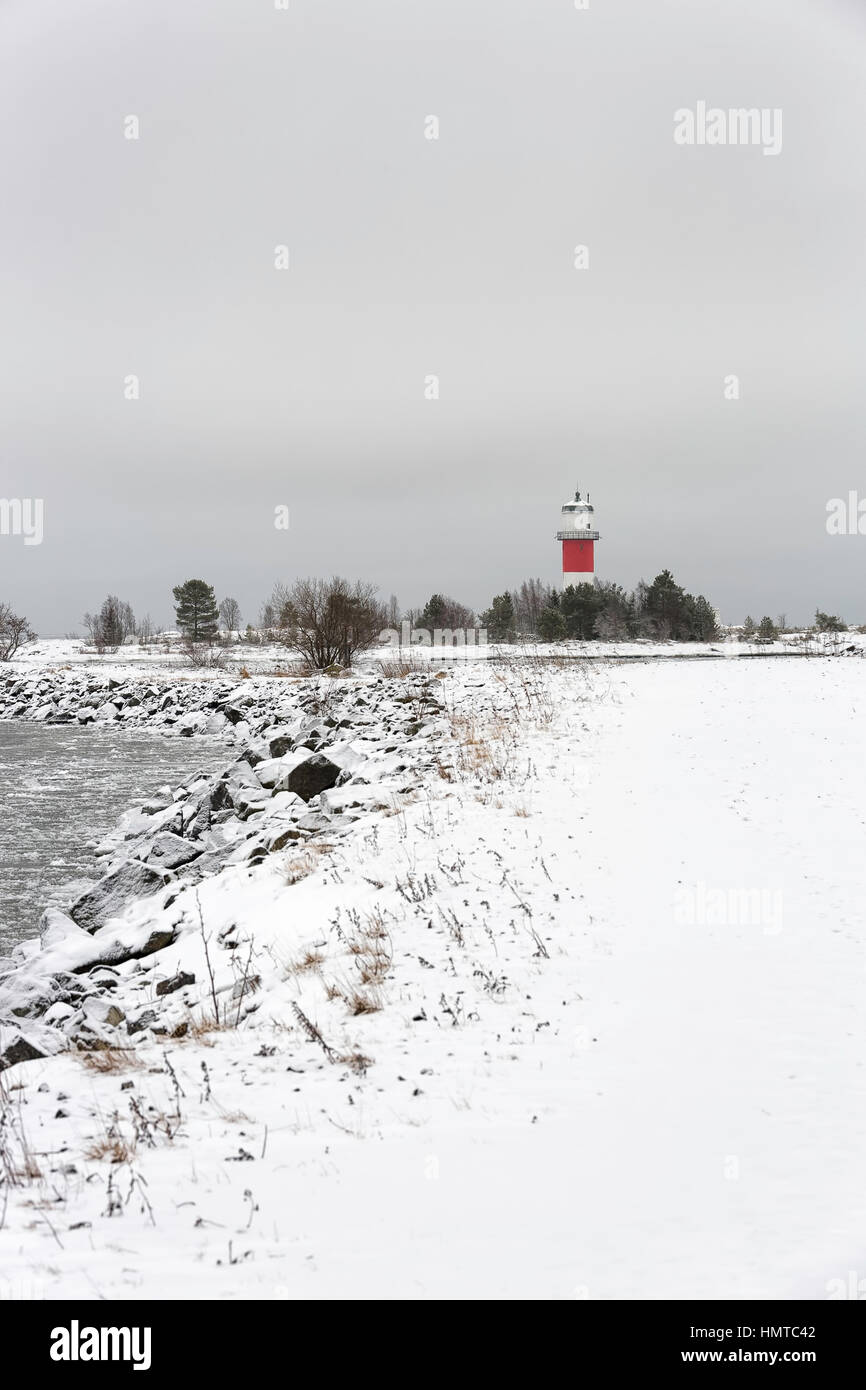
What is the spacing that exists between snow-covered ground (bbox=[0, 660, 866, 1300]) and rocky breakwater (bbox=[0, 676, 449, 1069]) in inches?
10.0

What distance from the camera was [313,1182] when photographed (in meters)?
3.34

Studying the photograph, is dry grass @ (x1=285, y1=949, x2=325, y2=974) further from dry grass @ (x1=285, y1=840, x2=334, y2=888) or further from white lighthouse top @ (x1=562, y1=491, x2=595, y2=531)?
white lighthouse top @ (x1=562, y1=491, x2=595, y2=531)

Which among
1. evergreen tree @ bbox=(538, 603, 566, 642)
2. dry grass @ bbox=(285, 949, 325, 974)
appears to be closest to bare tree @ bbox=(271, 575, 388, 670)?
evergreen tree @ bbox=(538, 603, 566, 642)

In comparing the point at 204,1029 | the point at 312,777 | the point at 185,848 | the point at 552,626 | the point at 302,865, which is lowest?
the point at 204,1029

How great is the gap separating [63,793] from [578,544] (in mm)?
52263

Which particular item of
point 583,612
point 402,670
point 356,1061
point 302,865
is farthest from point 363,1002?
point 583,612

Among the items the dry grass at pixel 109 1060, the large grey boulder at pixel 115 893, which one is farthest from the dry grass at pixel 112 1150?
the large grey boulder at pixel 115 893

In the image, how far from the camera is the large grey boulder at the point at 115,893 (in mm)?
8523

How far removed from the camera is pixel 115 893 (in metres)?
8.83

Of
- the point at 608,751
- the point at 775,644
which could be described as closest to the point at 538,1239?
the point at 608,751

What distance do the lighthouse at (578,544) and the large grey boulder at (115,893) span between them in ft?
183

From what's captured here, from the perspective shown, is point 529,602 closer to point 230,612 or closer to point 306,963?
point 230,612

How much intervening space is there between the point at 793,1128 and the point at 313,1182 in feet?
6.66
